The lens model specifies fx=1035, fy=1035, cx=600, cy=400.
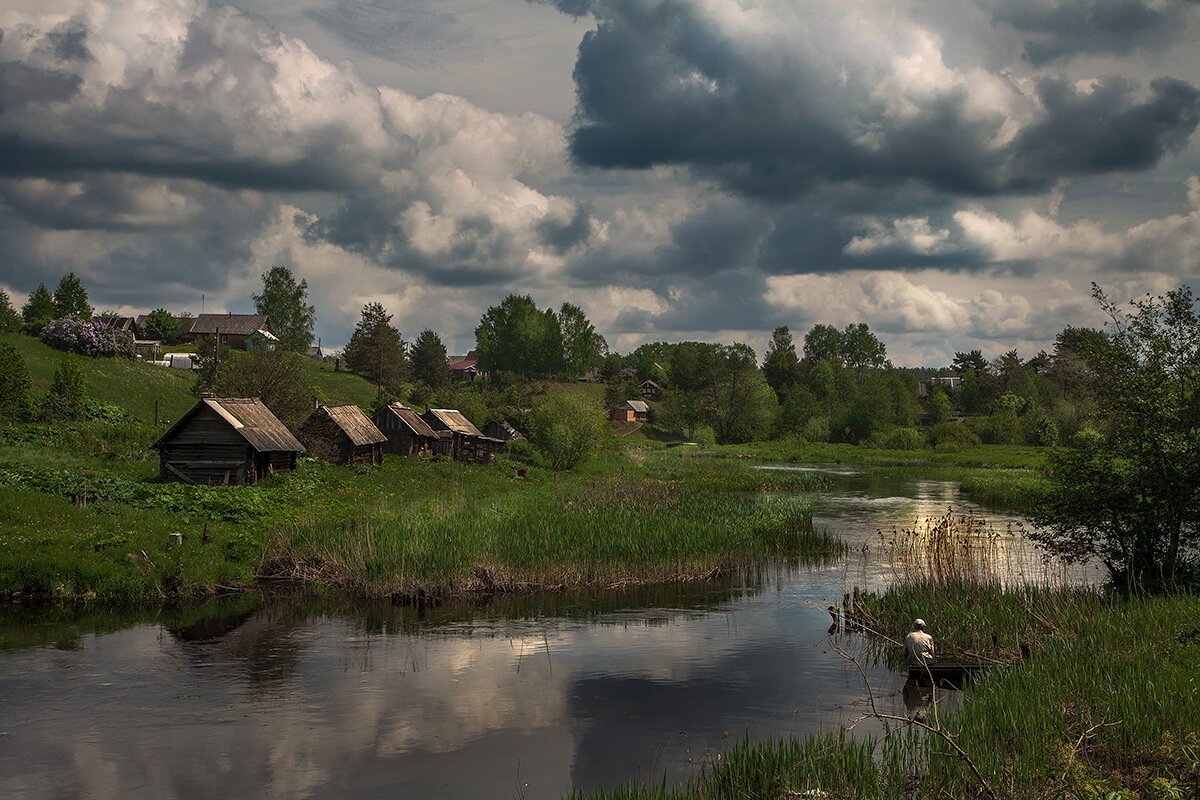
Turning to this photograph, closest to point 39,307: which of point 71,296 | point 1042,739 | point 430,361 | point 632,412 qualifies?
point 71,296

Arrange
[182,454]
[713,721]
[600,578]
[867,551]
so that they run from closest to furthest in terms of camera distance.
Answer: [713,721] → [600,578] → [867,551] → [182,454]

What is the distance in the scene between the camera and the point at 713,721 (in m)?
19.7

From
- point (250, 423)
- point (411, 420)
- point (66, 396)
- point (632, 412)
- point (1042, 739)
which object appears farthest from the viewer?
point (632, 412)

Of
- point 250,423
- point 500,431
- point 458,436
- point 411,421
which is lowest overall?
point 458,436

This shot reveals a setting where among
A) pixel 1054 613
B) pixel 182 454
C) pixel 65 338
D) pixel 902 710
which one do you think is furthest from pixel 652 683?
pixel 65 338

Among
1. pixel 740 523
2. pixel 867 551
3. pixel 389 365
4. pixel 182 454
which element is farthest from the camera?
pixel 389 365

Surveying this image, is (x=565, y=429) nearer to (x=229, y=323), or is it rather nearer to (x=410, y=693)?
(x=410, y=693)

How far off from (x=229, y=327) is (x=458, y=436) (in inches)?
2499

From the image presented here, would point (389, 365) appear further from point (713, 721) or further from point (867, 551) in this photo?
point (713, 721)

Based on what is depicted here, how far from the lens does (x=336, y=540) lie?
32.4 meters

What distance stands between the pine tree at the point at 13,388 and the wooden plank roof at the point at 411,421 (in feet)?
67.1

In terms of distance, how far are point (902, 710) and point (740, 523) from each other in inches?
820

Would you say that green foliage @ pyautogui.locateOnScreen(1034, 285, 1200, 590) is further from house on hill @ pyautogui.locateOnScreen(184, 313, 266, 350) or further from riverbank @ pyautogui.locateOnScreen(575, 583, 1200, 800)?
house on hill @ pyautogui.locateOnScreen(184, 313, 266, 350)

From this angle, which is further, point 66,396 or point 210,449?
point 66,396
